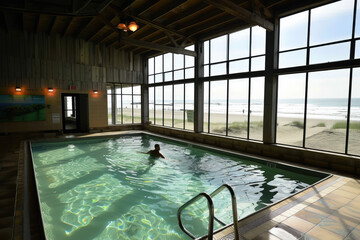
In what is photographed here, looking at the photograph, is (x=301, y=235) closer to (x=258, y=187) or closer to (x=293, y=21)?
(x=258, y=187)

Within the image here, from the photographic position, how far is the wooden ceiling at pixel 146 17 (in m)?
5.10

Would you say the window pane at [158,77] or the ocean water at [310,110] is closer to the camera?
the window pane at [158,77]

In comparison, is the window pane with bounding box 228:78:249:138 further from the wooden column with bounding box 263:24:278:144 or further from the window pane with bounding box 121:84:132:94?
the wooden column with bounding box 263:24:278:144

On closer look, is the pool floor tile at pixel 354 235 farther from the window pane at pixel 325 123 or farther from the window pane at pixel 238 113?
the window pane at pixel 325 123

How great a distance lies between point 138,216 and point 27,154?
4683mm

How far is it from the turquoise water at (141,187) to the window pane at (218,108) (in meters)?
22.4

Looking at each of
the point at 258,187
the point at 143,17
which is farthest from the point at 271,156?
the point at 143,17

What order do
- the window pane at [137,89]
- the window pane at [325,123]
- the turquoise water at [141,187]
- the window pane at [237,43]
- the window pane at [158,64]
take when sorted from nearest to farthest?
the turquoise water at [141,187] < the window pane at [237,43] < the window pane at [158,64] < the window pane at [137,89] < the window pane at [325,123]

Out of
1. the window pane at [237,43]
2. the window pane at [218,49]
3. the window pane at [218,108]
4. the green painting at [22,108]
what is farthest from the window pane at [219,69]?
the window pane at [218,108]

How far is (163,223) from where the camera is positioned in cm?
316

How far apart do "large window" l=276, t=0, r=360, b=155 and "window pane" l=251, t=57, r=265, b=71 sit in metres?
0.58

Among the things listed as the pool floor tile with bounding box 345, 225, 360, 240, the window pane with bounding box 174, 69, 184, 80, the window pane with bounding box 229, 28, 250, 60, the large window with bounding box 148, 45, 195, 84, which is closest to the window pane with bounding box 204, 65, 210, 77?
the large window with bounding box 148, 45, 195, 84

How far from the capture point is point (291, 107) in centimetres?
4056

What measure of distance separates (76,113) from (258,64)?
30.0 feet
